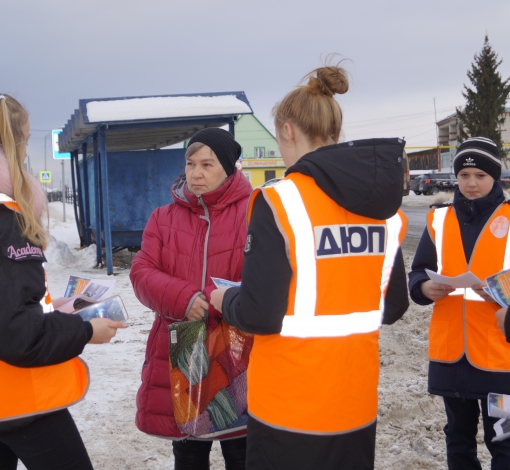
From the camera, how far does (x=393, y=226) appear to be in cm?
A: 201

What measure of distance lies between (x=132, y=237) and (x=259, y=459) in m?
10.1

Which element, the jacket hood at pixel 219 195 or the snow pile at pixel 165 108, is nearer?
the jacket hood at pixel 219 195

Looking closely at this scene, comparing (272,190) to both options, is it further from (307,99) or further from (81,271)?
(81,271)

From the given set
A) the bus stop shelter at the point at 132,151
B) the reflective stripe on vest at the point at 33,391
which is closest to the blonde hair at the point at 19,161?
the reflective stripe on vest at the point at 33,391

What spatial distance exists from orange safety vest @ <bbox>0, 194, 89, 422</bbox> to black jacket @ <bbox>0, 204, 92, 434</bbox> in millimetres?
24

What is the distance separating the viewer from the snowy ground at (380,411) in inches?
137

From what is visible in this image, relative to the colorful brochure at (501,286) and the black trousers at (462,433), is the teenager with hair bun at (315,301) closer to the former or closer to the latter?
the colorful brochure at (501,286)

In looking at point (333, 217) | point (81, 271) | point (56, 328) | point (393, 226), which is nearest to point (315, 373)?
point (333, 217)

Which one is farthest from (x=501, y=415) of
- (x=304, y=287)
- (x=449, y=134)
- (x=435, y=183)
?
Result: (x=449, y=134)

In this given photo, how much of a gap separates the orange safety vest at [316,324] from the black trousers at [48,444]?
0.66m

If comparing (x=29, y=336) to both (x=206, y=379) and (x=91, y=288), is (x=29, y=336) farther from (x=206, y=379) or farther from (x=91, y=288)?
(x=206, y=379)

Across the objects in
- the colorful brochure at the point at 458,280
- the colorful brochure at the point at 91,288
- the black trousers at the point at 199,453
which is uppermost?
the colorful brochure at the point at 91,288

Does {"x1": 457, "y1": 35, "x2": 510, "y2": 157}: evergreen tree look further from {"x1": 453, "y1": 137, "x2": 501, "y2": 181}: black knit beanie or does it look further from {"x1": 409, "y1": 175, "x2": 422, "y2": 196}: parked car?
{"x1": 453, "y1": 137, "x2": 501, "y2": 181}: black knit beanie

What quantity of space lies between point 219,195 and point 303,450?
1319 millimetres
